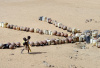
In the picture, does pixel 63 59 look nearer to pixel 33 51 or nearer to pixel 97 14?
pixel 33 51

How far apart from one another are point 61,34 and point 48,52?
326cm

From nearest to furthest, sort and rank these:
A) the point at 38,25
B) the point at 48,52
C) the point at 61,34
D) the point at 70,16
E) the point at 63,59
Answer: the point at 63,59 → the point at 48,52 → the point at 61,34 → the point at 38,25 → the point at 70,16

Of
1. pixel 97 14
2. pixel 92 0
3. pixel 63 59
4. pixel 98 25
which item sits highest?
pixel 92 0

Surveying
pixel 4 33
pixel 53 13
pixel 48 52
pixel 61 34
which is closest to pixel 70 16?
pixel 53 13

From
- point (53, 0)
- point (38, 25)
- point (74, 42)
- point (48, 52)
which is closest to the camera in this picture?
point (48, 52)

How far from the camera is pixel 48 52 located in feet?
39.0

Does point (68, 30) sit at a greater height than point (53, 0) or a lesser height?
lesser

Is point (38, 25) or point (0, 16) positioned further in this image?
point (0, 16)

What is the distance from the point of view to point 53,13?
2119 cm

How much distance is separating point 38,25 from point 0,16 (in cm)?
487

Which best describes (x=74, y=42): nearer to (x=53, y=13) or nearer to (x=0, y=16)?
(x=53, y=13)

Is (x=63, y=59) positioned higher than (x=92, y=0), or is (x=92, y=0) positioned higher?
(x=92, y=0)

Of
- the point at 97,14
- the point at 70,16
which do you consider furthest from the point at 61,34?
the point at 97,14

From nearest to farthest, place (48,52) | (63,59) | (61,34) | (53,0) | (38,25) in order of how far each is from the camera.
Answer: (63,59)
(48,52)
(61,34)
(38,25)
(53,0)
